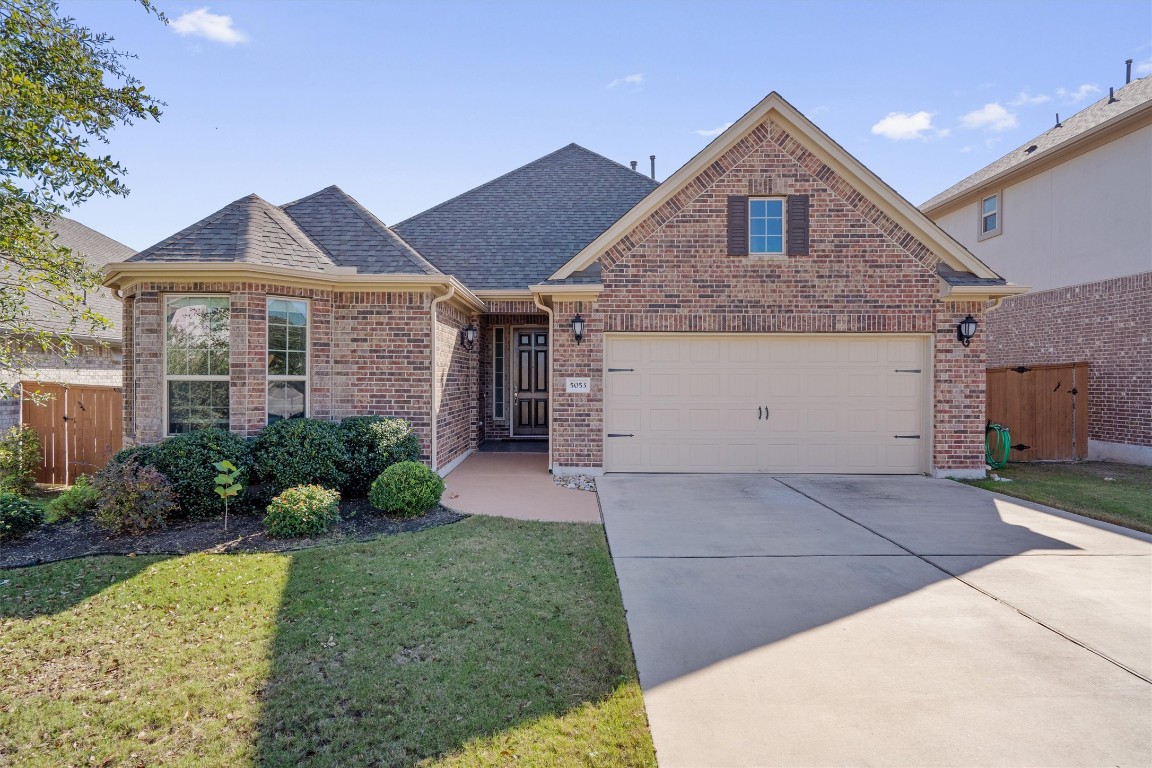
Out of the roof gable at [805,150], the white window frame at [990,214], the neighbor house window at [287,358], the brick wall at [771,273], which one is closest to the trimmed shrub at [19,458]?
the neighbor house window at [287,358]

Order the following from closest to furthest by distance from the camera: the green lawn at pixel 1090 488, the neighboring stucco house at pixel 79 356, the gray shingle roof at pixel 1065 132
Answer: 1. the green lawn at pixel 1090 488
2. the neighboring stucco house at pixel 79 356
3. the gray shingle roof at pixel 1065 132

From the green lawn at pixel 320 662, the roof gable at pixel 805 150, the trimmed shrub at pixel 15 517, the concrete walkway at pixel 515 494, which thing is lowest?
the green lawn at pixel 320 662

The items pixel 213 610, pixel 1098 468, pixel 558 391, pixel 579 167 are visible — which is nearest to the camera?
pixel 213 610

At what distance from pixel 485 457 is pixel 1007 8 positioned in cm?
1145

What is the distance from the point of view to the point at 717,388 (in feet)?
30.0

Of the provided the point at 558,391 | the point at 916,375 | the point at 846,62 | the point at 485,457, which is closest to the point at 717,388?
the point at 558,391

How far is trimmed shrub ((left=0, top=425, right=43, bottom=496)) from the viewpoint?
8.41m

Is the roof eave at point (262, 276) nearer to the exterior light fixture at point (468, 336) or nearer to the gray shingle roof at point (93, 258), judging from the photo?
the exterior light fixture at point (468, 336)

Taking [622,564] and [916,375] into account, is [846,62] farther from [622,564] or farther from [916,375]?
[622,564]

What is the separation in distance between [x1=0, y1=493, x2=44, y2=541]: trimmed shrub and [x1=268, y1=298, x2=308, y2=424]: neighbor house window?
2.48 m

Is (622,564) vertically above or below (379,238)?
below

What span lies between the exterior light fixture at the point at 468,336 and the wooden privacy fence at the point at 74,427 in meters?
5.45

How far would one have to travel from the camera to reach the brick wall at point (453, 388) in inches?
349

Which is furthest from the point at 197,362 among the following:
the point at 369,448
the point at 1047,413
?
the point at 1047,413
